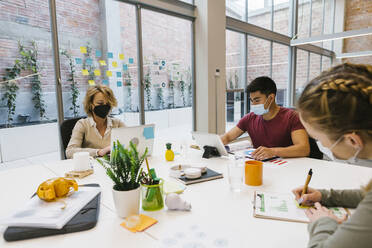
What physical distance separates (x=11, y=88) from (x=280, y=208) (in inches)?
98.0

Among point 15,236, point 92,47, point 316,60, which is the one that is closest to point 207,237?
point 15,236

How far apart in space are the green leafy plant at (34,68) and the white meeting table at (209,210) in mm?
1132

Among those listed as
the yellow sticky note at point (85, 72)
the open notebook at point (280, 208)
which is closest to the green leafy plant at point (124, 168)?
the open notebook at point (280, 208)

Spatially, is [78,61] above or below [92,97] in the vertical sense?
above

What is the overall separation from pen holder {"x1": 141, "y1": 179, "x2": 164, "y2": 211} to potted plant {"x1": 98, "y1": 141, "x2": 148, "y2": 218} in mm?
52

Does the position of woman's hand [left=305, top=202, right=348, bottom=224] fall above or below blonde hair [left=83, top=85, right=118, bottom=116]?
below

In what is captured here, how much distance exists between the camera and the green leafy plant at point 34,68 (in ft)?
7.87

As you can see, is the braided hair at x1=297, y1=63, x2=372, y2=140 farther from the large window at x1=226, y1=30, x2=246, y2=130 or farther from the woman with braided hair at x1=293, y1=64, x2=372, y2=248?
the large window at x1=226, y1=30, x2=246, y2=130

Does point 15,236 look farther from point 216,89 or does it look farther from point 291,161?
point 216,89

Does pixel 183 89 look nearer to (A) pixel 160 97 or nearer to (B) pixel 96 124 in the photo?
(A) pixel 160 97

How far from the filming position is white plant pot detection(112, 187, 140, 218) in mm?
927

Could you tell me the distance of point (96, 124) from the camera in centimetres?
216

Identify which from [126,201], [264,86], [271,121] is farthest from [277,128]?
[126,201]

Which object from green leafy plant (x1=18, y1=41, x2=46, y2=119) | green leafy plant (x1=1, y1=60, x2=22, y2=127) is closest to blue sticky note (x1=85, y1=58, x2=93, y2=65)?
green leafy plant (x1=18, y1=41, x2=46, y2=119)
